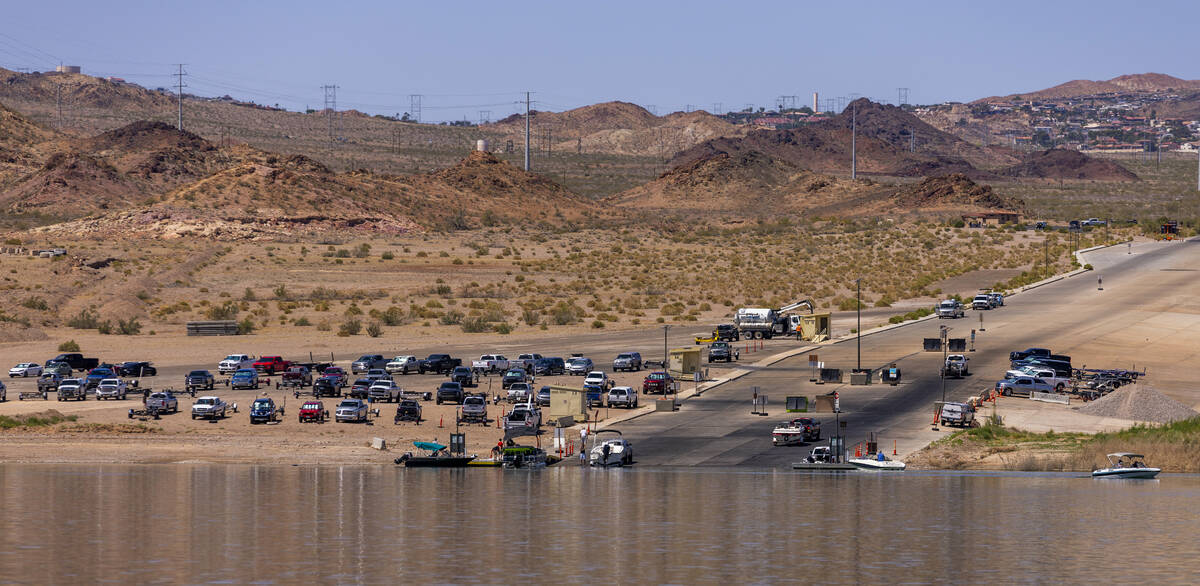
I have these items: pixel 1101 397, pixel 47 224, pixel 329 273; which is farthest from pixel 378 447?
pixel 47 224

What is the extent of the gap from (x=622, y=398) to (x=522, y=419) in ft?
27.0

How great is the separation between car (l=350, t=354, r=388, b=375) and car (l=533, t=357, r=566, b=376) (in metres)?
10.4

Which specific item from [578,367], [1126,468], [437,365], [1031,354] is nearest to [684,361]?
[578,367]

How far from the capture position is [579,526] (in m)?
62.2

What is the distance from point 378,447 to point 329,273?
274 ft

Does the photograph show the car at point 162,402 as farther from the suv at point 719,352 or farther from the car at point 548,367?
the suv at point 719,352

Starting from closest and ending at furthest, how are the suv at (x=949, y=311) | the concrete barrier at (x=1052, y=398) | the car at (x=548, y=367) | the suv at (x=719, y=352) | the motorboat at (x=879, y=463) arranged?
the motorboat at (x=879, y=463) → the concrete barrier at (x=1052, y=398) → the car at (x=548, y=367) → the suv at (x=719, y=352) → the suv at (x=949, y=311)

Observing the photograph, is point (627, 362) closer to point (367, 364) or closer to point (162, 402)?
point (367, 364)

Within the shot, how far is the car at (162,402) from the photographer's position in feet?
267

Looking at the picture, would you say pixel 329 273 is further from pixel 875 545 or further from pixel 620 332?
pixel 875 545

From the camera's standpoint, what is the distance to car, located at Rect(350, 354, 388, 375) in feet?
317

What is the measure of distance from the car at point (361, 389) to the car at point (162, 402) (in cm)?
1020

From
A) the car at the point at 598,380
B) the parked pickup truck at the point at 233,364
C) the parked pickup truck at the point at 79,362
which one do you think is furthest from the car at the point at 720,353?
the parked pickup truck at the point at 79,362

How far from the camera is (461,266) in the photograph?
16875 cm
